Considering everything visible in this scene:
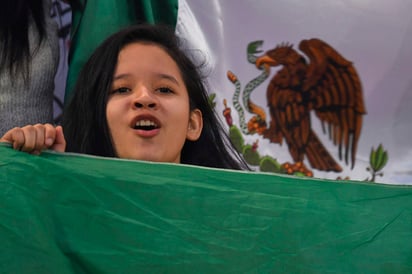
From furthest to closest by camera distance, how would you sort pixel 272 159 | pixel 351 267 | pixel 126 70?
pixel 272 159 < pixel 126 70 < pixel 351 267

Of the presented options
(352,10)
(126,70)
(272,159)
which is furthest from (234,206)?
(352,10)

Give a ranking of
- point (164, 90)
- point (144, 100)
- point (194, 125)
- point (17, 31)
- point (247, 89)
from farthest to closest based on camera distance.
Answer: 1. point (247, 89)
2. point (17, 31)
3. point (194, 125)
4. point (164, 90)
5. point (144, 100)

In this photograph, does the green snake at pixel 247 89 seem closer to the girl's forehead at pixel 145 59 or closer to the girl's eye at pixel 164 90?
the girl's forehead at pixel 145 59

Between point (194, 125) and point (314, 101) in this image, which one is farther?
point (314, 101)

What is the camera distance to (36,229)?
3.66 ft

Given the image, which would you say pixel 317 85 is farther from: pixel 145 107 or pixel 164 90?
pixel 145 107

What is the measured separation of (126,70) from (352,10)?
0.94 meters

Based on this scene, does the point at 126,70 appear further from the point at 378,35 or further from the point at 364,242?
the point at 378,35

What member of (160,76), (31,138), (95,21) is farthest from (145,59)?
(31,138)

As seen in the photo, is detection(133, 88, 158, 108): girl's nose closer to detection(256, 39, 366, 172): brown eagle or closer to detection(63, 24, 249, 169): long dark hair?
detection(63, 24, 249, 169): long dark hair

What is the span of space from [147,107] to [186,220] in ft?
1.55

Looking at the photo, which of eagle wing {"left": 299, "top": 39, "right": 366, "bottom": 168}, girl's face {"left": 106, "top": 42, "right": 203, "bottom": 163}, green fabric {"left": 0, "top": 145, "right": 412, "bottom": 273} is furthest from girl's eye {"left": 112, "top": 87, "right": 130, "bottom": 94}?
eagle wing {"left": 299, "top": 39, "right": 366, "bottom": 168}

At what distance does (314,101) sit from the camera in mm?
2469

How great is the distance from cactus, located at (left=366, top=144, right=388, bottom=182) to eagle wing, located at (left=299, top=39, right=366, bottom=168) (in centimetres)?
6
